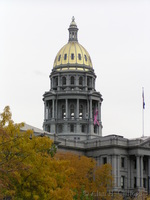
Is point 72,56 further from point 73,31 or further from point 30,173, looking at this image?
point 30,173

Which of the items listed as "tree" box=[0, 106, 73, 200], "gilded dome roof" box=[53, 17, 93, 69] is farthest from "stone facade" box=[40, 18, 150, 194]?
"tree" box=[0, 106, 73, 200]

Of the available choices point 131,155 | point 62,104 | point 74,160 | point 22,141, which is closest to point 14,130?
point 22,141

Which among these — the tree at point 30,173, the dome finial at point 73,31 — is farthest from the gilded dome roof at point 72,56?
the tree at point 30,173

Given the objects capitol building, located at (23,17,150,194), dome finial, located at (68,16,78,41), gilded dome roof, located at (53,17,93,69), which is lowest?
capitol building, located at (23,17,150,194)

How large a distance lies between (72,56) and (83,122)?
20.2 meters

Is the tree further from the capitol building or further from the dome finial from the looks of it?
the dome finial

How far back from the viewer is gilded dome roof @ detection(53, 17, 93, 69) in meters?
155

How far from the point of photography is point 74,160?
10519 centimetres

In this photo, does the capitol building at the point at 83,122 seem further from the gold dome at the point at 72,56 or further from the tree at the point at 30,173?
the tree at the point at 30,173

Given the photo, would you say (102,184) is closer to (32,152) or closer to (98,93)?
(98,93)

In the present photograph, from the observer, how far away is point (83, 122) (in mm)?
148250

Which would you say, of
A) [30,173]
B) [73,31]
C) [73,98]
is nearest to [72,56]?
[73,31]

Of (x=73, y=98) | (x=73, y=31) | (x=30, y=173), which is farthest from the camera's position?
(x=73, y=31)

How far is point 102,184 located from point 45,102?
4961 centimetres
